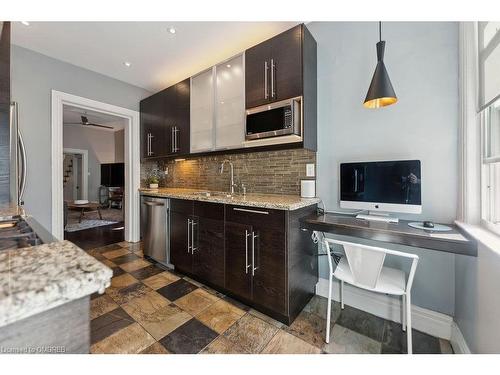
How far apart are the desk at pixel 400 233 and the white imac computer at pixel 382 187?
0.45 feet

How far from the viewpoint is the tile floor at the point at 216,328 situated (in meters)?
1.48

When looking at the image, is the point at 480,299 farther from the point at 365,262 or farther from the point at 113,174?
the point at 113,174

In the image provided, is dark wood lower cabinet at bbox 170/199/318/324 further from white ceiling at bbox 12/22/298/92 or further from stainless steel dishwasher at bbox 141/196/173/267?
white ceiling at bbox 12/22/298/92

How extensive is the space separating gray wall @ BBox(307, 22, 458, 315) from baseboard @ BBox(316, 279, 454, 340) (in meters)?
0.07

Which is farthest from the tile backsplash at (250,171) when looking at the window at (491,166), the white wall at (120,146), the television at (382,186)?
the white wall at (120,146)

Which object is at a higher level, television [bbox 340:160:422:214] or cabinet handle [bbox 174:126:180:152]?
cabinet handle [bbox 174:126:180:152]

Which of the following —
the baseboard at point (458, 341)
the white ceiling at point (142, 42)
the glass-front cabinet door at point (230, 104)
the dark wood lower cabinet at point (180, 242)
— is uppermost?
the white ceiling at point (142, 42)

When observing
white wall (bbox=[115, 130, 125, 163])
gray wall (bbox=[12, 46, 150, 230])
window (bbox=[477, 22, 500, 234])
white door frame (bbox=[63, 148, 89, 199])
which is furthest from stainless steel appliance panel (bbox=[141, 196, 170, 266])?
white door frame (bbox=[63, 148, 89, 199])

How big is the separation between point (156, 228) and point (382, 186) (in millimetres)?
2490

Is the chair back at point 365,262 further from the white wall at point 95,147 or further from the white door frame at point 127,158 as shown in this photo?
the white wall at point 95,147

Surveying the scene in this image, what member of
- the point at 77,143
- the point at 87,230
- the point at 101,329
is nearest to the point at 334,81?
the point at 101,329

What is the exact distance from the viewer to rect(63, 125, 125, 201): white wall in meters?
6.87

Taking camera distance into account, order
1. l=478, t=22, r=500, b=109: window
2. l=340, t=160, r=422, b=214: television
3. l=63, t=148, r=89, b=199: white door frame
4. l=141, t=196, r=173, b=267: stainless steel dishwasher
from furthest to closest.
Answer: l=63, t=148, r=89, b=199: white door frame < l=141, t=196, r=173, b=267: stainless steel dishwasher < l=340, t=160, r=422, b=214: television < l=478, t=22, r=500, b=109: window
